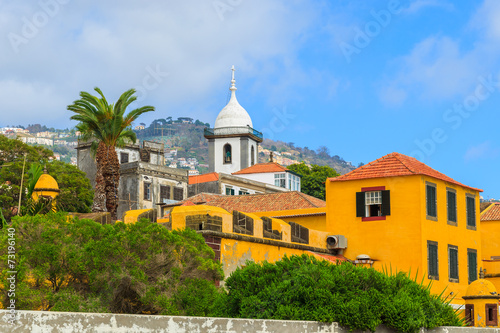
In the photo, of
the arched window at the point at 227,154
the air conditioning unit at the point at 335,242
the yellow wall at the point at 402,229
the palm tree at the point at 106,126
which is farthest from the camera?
the arched window at the point at 227,154

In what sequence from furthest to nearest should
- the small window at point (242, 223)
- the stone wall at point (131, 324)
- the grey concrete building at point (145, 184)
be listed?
the grey concrete building at point (145, 184)
the small window at point (242, 223)
the stone wall at point (131, 324)

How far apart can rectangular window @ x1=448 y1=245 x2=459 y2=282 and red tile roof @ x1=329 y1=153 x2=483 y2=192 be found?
2.85m

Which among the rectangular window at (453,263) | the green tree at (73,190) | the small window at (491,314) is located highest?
the green tree at (73,190)

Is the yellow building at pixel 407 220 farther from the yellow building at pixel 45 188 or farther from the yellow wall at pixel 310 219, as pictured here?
the yellow building at pixel 45 188

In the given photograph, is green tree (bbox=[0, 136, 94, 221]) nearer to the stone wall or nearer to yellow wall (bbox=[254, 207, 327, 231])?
yellow wall (bbox=[254, 207, 327, 231])

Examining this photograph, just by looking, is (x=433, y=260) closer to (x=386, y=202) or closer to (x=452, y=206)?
(x=386, y=202)

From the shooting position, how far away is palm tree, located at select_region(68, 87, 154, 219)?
38.3 metres

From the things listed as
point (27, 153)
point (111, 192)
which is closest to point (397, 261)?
point (111, 192)

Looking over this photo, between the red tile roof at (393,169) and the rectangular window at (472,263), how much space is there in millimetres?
2926

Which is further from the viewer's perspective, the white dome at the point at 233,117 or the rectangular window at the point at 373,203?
the white dome at the point at 233,117

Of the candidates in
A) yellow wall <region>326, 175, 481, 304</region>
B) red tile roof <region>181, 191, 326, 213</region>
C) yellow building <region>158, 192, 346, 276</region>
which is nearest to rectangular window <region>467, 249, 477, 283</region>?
yellow wall <region>326, 175, 481, 304</region>

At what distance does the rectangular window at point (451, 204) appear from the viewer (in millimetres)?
33406

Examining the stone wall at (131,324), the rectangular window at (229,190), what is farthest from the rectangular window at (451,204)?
the rectangular window at (229,190)

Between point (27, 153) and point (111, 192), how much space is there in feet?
68.4
